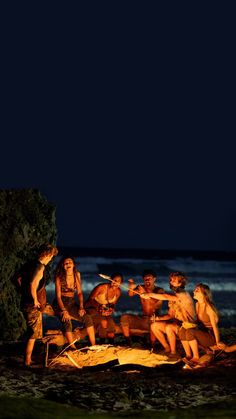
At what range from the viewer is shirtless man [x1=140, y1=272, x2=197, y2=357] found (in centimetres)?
982

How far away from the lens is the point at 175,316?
10094 mm

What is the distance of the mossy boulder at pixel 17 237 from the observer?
1197 cm

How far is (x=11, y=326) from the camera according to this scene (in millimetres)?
12305

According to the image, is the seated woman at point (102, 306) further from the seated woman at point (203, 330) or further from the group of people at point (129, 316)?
the seated woman at point (203, 330)

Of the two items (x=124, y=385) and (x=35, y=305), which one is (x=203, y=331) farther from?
(x=35, y=305)

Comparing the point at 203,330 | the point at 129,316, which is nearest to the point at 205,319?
the point at 203,330

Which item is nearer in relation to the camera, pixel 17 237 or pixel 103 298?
pixel 103 298

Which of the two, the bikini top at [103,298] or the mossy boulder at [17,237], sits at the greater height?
the mossy boulder at [17,237]

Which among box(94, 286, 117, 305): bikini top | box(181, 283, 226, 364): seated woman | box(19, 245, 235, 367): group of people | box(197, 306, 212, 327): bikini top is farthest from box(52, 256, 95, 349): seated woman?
box(197, 306, 212, 327): bikini top

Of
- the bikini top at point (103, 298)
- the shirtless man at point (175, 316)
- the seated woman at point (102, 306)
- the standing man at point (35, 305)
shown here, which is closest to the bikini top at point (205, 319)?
the shirtless man at point (175, 316)

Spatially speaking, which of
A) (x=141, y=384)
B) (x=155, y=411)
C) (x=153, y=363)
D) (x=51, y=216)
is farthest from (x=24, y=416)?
(x=51, y=216)

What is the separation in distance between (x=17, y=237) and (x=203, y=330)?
4.22m

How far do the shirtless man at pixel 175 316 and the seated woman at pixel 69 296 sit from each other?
3.46 ft

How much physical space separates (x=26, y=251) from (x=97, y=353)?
285 cm
